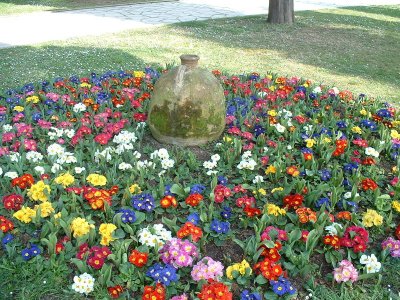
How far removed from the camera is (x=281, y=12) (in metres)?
11.0

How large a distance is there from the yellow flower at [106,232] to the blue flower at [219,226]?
65cm

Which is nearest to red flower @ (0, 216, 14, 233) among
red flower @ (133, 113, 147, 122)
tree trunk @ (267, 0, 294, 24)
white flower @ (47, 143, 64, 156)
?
white flower @ (47, 143, 64, 156)

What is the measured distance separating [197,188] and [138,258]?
0.85 m

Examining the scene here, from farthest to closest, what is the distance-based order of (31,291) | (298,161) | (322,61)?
(322,61)
(298,161)
(31,291)

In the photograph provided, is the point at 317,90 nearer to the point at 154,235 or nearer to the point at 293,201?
the point at 293,201

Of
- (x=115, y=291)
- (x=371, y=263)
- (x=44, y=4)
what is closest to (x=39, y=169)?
(x=115, y=291)

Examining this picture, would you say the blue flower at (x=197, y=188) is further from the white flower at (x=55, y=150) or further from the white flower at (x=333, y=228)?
the white flower at (x=55, y=150)

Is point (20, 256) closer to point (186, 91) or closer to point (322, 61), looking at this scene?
point (186, 91)

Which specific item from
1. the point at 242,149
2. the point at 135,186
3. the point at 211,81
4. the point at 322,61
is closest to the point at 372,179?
the point at 242,149

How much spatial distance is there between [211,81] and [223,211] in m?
1.38

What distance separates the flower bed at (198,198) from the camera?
9.77 feet

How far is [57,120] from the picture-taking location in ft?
15.6

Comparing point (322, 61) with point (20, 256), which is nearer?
point (20, 256)

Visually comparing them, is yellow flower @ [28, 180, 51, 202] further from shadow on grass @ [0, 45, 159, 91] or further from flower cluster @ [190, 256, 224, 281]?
shadow on grass @ [0, 45, 159, 91]
